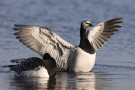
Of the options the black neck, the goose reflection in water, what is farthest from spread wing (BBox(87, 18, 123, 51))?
the goose reflection in water

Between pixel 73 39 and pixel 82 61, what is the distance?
4609mm

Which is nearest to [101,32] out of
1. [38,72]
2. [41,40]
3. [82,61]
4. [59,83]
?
[82,61]

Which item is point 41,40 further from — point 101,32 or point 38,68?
point 101,32

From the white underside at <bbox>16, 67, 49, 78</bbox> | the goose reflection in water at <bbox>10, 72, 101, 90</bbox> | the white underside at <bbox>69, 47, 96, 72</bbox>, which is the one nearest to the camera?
the goose reflection in water at <bbox>10, 72, 101, 90</bbox>

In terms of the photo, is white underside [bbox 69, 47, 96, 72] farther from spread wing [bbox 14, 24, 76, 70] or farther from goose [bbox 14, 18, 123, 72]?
spread wing [bbox 14, 24, 76, 70]

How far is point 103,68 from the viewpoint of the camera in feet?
47.6

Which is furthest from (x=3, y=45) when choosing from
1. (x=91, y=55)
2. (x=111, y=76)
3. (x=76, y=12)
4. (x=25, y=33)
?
(x=76, y=12)

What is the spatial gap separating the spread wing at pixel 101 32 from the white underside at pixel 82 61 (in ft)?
3.79

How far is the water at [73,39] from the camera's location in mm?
11867

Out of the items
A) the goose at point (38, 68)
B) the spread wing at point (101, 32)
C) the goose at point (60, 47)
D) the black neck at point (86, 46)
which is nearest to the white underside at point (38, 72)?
the goose at point (38, 68)

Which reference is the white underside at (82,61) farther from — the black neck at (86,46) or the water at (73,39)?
the water at (73,39)

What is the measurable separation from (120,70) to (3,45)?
4554 millimetres

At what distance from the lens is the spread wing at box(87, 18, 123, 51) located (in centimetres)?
1565

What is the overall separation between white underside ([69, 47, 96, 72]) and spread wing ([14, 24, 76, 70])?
11.1 inches
